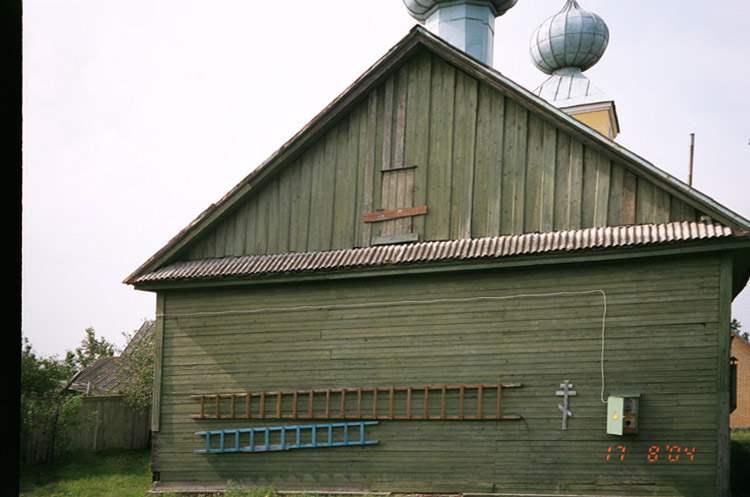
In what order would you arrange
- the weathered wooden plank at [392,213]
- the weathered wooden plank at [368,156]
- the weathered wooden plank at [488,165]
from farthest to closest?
1. the weathered wooden plank at [368,156]
2. the weathered wooden plank at [392,213]
3. the weathered wooden plank at [488,165]

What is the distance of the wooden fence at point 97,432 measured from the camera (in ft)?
60.5

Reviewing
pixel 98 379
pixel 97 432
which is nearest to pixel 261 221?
pixel 97 432

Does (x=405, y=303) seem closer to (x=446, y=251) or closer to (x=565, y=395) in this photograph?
(x=446, y=251)

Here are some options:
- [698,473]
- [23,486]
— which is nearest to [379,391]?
[698,473]

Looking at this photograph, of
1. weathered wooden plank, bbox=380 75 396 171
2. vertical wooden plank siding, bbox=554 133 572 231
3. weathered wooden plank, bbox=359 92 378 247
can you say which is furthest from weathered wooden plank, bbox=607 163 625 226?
weathered wooden plank, bbox=359 92 378 247

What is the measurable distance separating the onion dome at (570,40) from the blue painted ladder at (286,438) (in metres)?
20.3

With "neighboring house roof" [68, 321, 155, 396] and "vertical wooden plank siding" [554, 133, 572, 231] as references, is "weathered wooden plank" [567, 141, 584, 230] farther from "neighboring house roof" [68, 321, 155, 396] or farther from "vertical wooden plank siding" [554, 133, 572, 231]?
"neighboring house roof" [68, 321, 155, 396]

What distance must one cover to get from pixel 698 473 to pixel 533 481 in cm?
249

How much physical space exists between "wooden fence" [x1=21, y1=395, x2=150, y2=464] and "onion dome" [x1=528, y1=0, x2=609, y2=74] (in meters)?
20.0

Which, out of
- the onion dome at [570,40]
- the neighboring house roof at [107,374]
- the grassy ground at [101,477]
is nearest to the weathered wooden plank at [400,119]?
the grassy ground at [101,477]

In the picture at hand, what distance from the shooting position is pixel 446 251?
12750mm

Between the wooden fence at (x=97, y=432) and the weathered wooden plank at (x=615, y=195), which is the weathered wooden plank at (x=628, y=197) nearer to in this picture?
the weathered wooden plank at (x=615, y=195)

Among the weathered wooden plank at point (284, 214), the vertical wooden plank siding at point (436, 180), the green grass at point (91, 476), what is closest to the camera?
the vertical wooden plank siding at point (436, 180)
